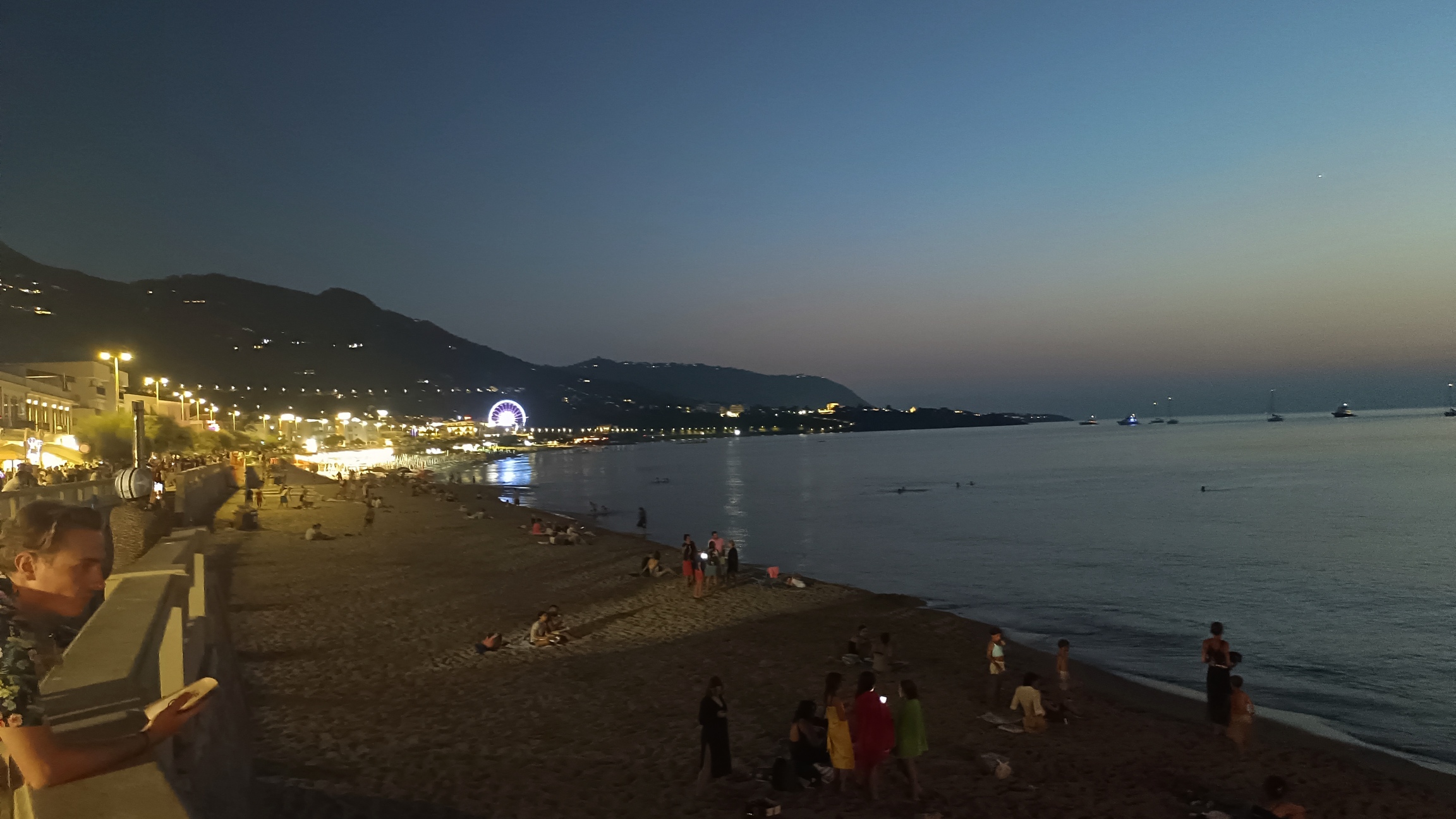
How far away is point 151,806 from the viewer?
2.84 meters

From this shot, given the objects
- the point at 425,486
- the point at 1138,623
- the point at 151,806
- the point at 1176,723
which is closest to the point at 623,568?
the point at 1138,623

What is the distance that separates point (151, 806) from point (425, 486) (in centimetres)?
5808

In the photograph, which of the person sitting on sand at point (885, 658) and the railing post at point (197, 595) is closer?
the railing post at point (197, 595)

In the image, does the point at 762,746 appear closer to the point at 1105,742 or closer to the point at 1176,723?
the point at 1105,742

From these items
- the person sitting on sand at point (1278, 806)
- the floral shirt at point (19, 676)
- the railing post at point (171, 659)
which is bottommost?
the person sitting on sand at point (1278, 806)

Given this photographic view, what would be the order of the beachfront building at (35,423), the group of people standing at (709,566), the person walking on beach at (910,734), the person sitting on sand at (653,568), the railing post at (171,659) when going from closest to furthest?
1. the railing post at (171,659)
2. the person walking on beach at (910,734)
3. the group of people standing at (709,566)
4. the person sitting on sand at (653,568)
5. the beachfront building at (35,423)

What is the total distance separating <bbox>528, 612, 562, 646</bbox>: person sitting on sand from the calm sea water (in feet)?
34.7

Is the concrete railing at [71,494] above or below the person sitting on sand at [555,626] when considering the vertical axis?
above

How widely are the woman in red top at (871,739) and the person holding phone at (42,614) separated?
6833 millimetres

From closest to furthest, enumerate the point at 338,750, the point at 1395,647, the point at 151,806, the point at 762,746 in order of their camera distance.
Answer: the point at 151,806
the point at 338,750
the point at 762,746
the point at 1395,647

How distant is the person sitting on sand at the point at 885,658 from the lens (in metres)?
13.8

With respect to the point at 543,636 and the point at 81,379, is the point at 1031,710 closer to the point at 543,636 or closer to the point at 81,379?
the point at 543,636

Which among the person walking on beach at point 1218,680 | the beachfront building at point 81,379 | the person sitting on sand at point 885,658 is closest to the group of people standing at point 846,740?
the person walking on beach at point 1218,680

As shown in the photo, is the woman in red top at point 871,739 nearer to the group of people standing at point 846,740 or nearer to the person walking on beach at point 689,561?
the group of people standing at point 846,740
